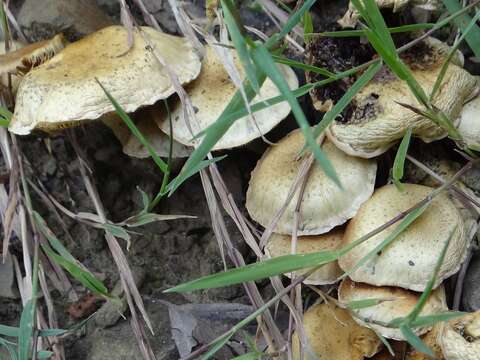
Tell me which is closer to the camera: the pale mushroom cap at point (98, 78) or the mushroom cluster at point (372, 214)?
the mushroom cluster at point (372, 214)

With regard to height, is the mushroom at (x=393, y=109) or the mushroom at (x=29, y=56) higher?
the mushroom at (x=29, y=56)

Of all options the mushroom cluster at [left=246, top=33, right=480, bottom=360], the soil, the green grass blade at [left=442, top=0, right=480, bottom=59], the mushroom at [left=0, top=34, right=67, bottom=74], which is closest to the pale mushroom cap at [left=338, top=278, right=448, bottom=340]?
the mushroom cluster at [left=246, top=33, right=480, bottom=360]

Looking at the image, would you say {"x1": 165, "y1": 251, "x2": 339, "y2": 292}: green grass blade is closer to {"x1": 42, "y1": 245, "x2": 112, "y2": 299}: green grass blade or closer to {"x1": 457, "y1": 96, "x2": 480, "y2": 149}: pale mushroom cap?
{"x1": 42, "y1": 245, "x2": 112, "y2": 299}: green grass blade

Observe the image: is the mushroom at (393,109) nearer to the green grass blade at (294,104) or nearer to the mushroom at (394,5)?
the mushroom at (394,5)

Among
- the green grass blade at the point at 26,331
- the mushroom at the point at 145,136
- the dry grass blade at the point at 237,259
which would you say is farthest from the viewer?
the mushroom at the point at 145,136

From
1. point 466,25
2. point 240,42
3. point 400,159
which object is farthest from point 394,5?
point 240,42

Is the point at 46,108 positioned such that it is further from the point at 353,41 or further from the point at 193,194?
the point at 353,41

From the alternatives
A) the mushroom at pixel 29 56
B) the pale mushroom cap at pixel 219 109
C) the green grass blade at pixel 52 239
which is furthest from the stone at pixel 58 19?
the green grass blade at pixel 52 239

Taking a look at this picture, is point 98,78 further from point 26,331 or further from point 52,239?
point 26,331
